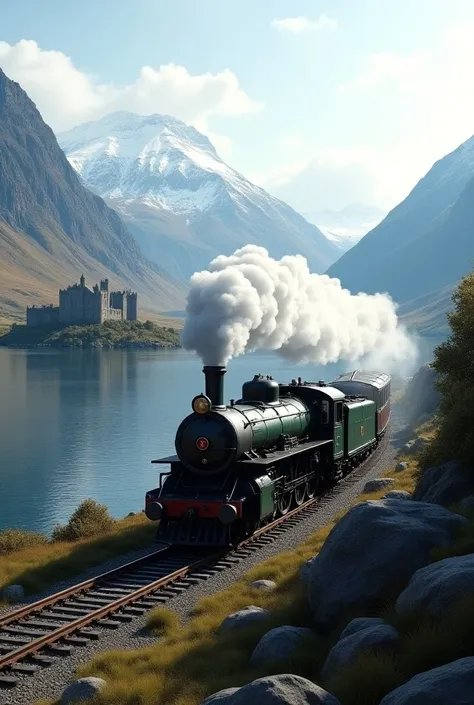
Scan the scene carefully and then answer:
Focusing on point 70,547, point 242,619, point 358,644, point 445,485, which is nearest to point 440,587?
point 358,644

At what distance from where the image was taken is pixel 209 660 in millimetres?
13344

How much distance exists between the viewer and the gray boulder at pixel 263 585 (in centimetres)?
1769

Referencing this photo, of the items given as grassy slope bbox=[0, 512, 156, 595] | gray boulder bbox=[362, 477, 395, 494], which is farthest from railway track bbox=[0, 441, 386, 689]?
gray boulder bbox=[362, 477, 395, 494]

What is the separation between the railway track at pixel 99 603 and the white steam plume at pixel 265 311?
6780 millimetres

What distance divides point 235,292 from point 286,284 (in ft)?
21.9

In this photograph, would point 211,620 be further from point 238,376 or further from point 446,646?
point 238,376

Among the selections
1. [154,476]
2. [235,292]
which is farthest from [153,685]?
[154,476]

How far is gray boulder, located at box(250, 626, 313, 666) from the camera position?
41.1 feet

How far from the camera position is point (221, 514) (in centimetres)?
2122

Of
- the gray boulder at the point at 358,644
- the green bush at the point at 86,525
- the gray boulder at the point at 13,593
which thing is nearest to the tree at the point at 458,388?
the green bush at the point at 86,525

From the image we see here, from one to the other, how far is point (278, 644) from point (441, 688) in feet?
15.6

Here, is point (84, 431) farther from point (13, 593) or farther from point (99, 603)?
point (99, 603)

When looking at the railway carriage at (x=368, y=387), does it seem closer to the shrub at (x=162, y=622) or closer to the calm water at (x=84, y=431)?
the calm water at (x=84, y=431)

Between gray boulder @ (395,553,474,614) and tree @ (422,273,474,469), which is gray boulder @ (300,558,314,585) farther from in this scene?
tree @ (422,273,474,469)
